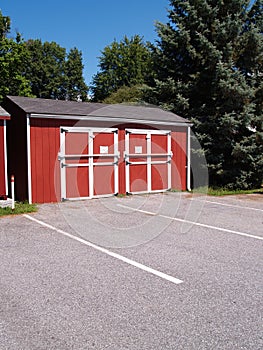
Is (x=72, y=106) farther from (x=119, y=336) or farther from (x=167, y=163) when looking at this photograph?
(x=119, y=336)

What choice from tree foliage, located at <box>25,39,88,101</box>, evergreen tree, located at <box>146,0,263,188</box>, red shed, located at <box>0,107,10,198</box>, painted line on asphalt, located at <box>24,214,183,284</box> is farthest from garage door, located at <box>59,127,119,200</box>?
tree foliage, located at <box>25,39,88,101</box>

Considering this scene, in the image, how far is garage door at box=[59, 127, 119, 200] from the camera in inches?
371

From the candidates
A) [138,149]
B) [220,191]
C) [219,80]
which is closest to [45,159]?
[138,149]

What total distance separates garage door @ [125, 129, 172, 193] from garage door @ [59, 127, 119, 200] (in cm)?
52

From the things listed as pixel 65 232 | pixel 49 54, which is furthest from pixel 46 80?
pixel 65 232

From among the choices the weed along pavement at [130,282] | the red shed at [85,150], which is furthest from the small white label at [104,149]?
the weed along pavement at [130,282]

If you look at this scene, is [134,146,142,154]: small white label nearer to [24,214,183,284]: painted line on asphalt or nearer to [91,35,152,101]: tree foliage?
[24,214,183,284]: painted line on asphalt

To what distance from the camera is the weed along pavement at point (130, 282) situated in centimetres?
277

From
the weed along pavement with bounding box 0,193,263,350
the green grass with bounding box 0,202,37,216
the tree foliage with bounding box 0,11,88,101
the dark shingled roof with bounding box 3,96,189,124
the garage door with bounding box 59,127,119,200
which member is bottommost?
the weed along pavement with bounding box 0,193,263,350

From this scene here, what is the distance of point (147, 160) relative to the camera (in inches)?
435

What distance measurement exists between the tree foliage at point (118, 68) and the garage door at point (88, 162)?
33248mm

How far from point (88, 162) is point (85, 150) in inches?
13.4

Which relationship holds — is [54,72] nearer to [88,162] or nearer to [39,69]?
[39,69]

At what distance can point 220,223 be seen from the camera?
283 inches
